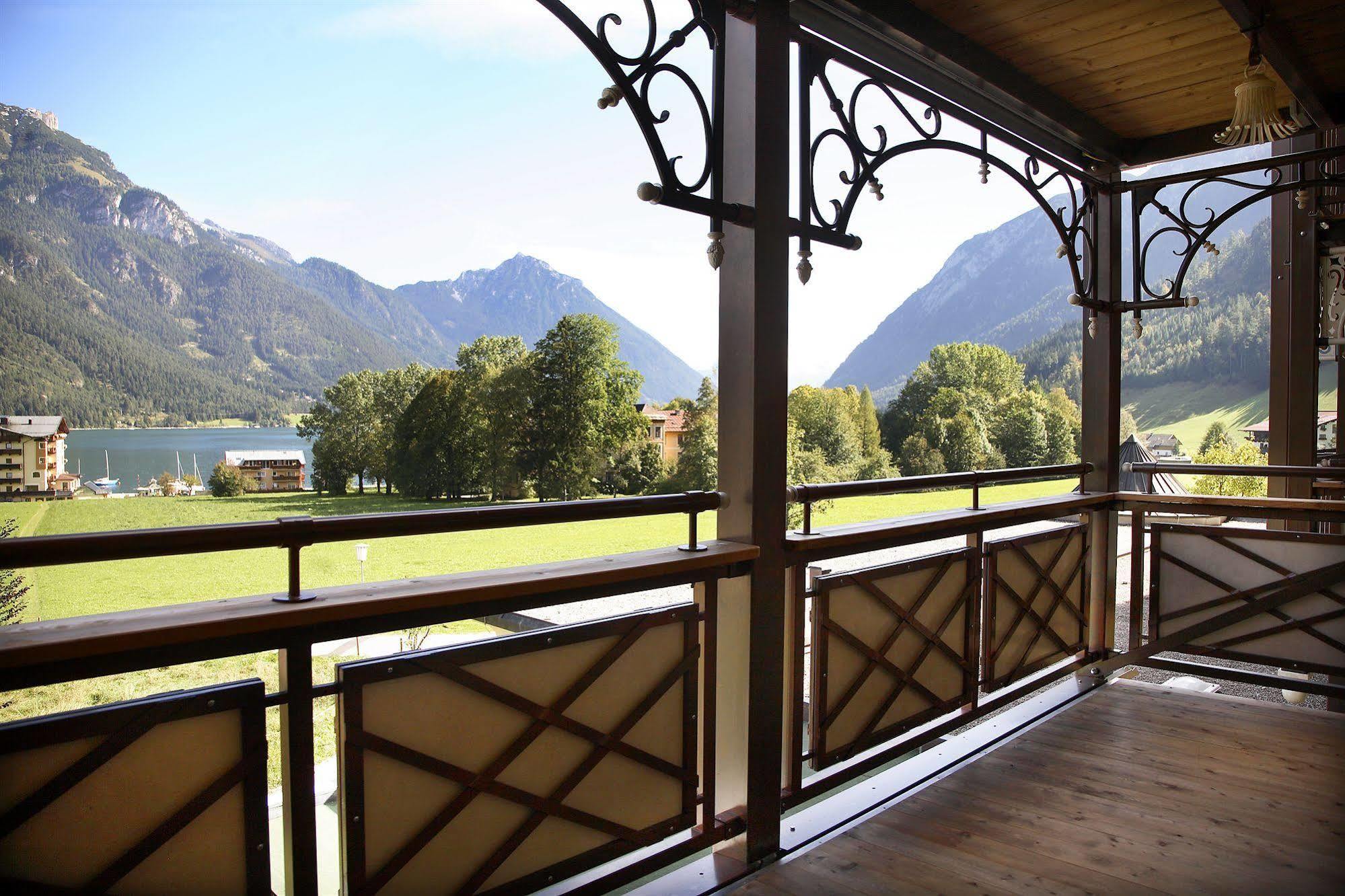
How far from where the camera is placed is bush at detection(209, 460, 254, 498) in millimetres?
15492

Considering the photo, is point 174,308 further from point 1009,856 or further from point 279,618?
point 1009,856

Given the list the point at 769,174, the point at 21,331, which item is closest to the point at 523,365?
the point at 21,331

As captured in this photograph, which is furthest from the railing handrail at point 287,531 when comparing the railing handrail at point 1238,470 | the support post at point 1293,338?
the support post at point 1293,338

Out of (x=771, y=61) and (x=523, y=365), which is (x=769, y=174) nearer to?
(x=771, y=61)

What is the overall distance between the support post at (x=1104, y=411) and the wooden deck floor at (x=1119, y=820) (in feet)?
1.83

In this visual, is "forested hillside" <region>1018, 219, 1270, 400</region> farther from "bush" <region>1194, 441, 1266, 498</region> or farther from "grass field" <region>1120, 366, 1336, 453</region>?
"bush" <region>1194, 441, 1266, 498</region>

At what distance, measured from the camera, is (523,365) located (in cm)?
1300

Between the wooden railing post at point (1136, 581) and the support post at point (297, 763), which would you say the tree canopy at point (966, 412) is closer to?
the wooden railing post at point (1136, 581)

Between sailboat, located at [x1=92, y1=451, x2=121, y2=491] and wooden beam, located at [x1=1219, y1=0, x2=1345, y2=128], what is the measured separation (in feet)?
45.6

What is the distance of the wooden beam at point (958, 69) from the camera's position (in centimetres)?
206

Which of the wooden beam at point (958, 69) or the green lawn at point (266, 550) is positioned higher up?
the wooden beam at point (958, 69)

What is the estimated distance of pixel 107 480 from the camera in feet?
43.9

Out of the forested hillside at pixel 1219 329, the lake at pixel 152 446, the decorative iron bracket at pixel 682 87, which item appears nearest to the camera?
the decorative iron bracket at pixel 682 87

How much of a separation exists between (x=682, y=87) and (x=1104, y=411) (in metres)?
2.43
